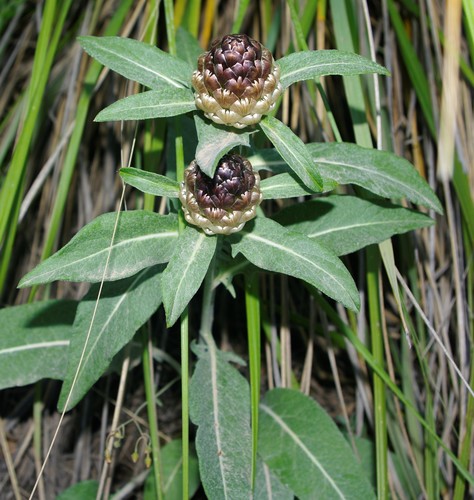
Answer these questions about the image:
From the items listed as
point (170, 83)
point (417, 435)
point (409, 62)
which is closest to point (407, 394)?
point (417, 435)

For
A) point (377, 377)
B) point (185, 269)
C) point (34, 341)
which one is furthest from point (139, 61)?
point (377, 377)

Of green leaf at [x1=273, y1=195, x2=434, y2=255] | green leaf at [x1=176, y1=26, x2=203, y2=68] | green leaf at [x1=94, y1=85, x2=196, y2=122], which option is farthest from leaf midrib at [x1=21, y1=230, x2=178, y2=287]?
green leaf at [x1=176, y1=26, x2=203, y2=68]

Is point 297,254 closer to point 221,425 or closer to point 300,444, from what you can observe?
point 221,425

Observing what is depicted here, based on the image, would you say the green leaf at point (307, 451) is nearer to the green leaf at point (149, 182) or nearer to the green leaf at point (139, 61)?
the green leaf at point (149, 182)

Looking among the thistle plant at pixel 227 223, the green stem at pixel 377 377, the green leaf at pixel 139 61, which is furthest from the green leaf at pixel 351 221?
the green leaf at pixel 139 61

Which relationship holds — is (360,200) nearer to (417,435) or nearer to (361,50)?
(361,50)

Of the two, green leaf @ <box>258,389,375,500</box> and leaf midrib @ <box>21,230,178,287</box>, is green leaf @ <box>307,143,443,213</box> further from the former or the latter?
green leaf @ <box>258,389,375,500</box>
